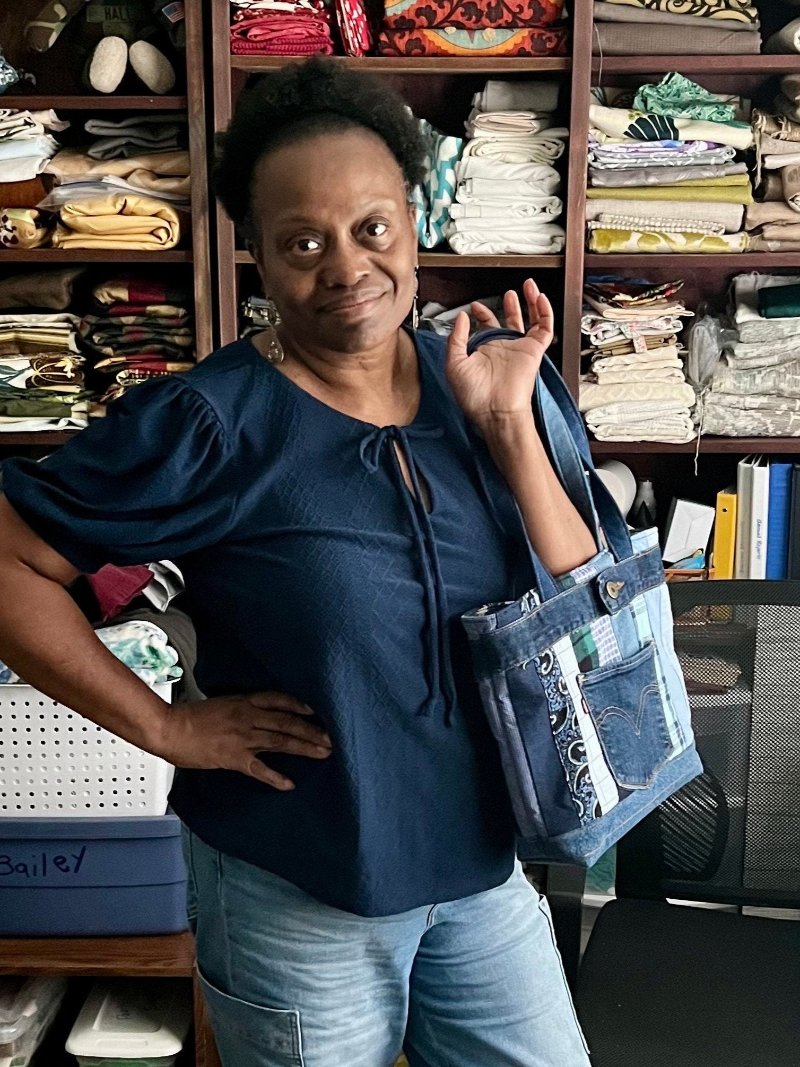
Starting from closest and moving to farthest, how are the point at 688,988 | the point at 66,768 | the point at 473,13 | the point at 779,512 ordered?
the point at 688,988, the point at 66,768, the point at 473,13, the point at 779,512

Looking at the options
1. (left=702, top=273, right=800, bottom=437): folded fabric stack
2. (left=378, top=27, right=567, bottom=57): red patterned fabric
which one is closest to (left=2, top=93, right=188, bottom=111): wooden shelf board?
(left=378, top=27, right=567, bottom=57): red patterned fabric

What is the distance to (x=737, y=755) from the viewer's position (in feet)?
5.77

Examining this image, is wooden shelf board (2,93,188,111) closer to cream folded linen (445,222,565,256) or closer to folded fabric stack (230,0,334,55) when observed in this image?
folded fabric stack (230,0,334,55)

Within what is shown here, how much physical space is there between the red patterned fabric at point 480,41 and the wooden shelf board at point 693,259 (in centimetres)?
39

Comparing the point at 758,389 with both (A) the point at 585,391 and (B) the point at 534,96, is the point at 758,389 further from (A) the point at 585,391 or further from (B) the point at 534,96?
(B) the point at 534,96

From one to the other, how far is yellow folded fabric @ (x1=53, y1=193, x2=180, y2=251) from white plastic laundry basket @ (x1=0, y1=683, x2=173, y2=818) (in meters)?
0.92

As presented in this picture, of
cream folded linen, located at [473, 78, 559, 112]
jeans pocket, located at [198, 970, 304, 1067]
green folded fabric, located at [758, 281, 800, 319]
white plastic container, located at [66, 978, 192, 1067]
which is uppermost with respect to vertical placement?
cream folded linen, located at [473, 78, 559, 112]

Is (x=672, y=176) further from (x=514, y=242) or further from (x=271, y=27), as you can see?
(x=271, y=27)

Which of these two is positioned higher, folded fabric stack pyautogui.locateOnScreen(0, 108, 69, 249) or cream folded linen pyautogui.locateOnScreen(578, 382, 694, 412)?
folded fabric stack pyautogui.locateOnScreen(0, 108, 69, 249)

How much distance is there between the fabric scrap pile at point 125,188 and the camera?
2377 millimetres

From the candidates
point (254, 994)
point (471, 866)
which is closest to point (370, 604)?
point (471, 866)

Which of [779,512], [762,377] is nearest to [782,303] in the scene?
[762,377]

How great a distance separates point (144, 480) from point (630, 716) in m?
0.52

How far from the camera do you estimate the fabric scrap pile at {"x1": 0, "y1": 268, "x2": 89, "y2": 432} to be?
2.44m
